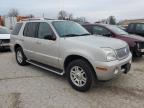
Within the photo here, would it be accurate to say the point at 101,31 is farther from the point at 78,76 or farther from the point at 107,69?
the point at 107,69

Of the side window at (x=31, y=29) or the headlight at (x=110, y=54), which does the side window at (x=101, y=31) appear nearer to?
the side window at (x=31, y=29)

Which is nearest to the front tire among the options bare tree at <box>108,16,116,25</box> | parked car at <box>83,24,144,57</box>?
parked car at <box>83,24,144,57</box>

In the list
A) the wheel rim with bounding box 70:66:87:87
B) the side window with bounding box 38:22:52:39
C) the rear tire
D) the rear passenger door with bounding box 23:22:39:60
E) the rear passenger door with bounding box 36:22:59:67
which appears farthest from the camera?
the rear tire

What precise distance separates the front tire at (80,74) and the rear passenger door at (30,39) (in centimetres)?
178

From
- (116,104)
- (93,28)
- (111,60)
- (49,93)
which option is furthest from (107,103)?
(93,28)

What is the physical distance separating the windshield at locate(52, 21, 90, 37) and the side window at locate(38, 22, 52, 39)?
8.6 inches

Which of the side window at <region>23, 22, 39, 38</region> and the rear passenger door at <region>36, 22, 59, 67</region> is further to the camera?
the side window at <region>23, 22, 39, 38</region>

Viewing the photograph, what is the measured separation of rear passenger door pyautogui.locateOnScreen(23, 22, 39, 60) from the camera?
6.35m

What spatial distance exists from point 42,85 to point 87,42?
1.72 meters

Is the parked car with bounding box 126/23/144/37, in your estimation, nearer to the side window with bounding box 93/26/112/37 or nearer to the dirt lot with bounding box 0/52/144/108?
the side window with bounding box 93/26/112/37

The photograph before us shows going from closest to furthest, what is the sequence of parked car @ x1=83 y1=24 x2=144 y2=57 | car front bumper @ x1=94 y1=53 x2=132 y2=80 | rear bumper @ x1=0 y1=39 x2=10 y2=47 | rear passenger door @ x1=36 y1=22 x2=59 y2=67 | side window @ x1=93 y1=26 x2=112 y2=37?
car front bumper @ x1=94 y1=53 x2=132 y2=80 < rear passenger door @ x1=36 y1=22 x2=59 y2=67 < parked car @ x1=83 y1=24 x2=144 y2=57 < side window @ x1=93 y1=26 x2=112 y2=37 < rear bumper @ x1=0 y1=39 x2=10 y2=47

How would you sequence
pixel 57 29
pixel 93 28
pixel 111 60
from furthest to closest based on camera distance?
pixel 93 28
pixel 57 29
pixel 111 60

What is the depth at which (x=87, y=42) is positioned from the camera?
4785 millimetres

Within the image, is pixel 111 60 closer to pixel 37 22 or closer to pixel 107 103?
pixel 107 103
